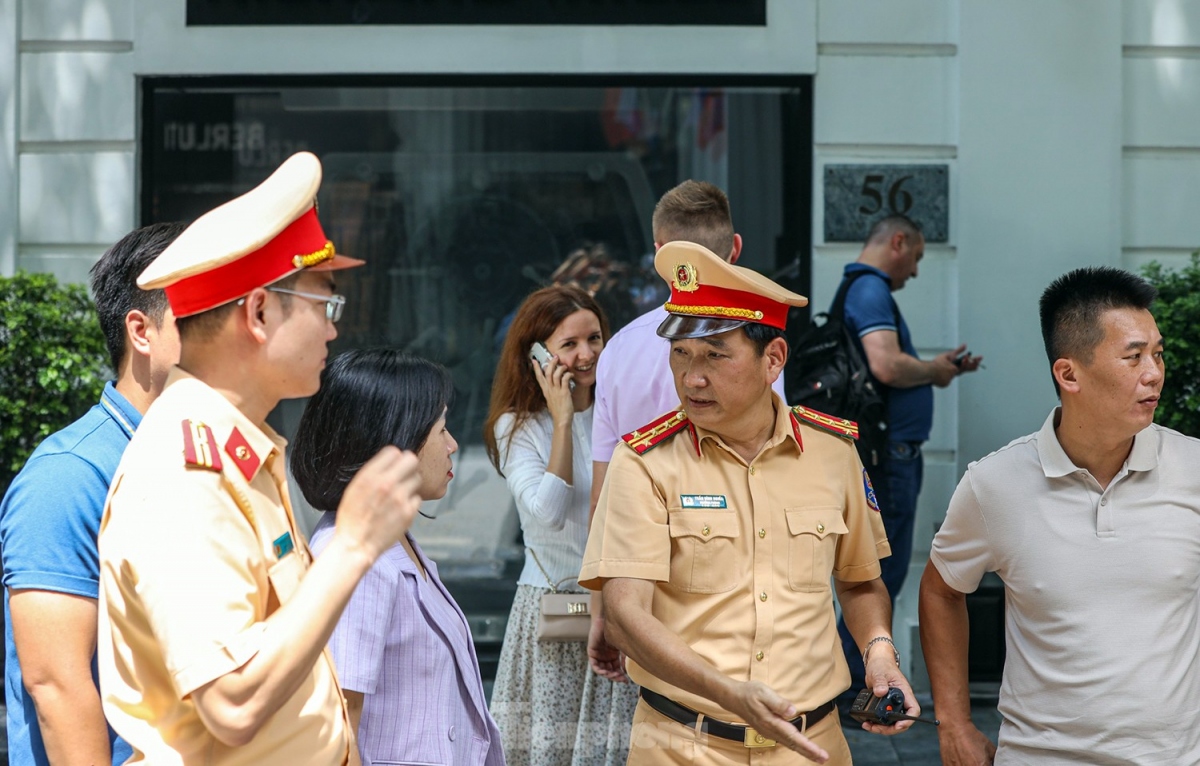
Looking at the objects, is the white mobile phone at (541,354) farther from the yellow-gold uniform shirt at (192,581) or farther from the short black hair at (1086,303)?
the yellow-gold uniform shirt at (192,581)

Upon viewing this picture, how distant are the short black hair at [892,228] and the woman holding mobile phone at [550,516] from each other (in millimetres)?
2046

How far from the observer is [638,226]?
675 cm

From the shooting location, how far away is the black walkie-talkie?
9.45 ft

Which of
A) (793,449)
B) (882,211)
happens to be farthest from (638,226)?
(793,449)

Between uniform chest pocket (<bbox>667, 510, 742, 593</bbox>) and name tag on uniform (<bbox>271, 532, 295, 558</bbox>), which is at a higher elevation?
name tag on uniform (<bbox>271, 532, 295, 558</bbox>)

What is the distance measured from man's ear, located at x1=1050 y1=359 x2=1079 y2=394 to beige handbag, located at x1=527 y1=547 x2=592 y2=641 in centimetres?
165

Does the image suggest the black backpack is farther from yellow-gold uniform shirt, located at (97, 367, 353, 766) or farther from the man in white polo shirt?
yellow-gold uniform shirt, located at (97, 367, 353, 766)

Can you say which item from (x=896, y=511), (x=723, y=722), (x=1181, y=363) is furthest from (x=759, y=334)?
(x=1181, y=363)

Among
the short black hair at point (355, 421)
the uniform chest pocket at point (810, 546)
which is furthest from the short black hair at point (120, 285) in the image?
the uniform chest pocket at point (810, 546)

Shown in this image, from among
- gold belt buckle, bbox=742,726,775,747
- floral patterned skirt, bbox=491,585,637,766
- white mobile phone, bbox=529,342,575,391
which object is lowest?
floral patterned skirt, bbox=491,585,637,766

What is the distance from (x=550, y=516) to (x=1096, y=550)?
5.92 ft

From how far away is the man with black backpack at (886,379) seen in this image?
571 centimetres

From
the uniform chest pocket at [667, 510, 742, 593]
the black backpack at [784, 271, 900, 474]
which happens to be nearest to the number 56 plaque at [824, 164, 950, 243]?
the black backpack at [784, 271, 900, 474]

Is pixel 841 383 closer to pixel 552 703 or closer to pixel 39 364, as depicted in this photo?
pixel 552 703
